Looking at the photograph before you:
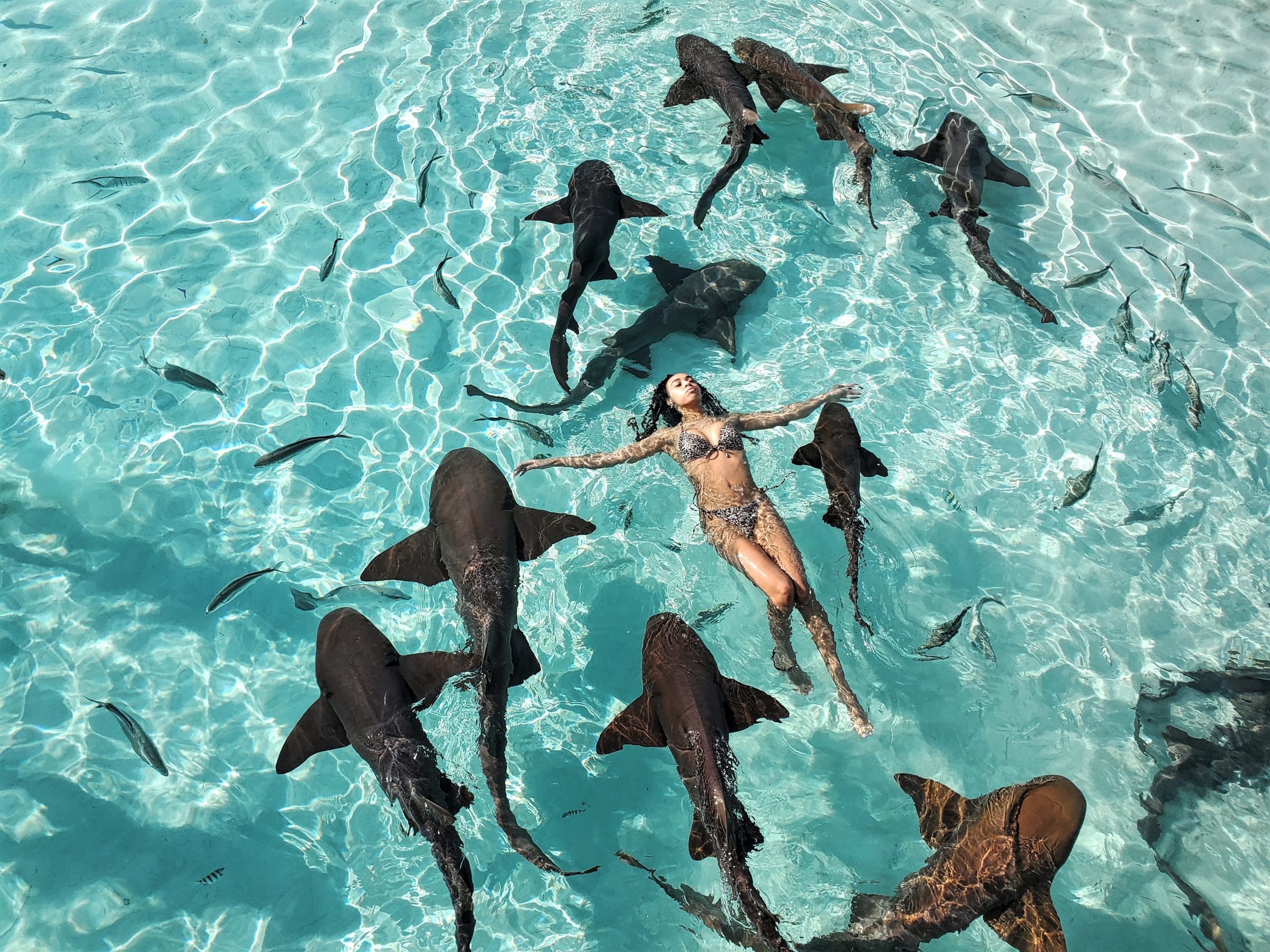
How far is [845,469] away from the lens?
689cm

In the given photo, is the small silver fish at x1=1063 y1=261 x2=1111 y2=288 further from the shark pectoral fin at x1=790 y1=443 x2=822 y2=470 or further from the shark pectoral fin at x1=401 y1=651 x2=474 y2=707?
the shark pectoral fin at x1=401 y1=651 x2=474 y2=707

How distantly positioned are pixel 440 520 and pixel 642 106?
6736 mm

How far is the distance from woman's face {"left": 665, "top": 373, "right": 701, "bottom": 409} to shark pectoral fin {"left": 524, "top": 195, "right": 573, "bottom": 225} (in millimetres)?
2470

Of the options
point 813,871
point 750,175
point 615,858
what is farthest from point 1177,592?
point 750,175

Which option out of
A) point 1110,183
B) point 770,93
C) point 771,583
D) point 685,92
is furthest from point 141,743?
point 1110,183

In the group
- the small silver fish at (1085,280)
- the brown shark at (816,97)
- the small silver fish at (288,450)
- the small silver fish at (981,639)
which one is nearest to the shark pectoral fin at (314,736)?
the small silver fish at (288,450)

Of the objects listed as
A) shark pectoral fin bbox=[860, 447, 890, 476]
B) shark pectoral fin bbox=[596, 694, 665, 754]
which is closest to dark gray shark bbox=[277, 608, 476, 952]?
shark pectoral fin bbox=[596, 694, 665, 754]

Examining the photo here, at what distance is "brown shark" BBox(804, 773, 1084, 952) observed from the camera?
5.22m

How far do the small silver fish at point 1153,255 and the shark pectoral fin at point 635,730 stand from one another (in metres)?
8.19

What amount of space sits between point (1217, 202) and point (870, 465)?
6.90 m

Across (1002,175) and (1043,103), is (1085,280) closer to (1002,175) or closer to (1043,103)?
(1002,175)

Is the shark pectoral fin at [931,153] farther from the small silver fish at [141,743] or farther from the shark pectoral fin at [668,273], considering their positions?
the small silver fish at [141,743]

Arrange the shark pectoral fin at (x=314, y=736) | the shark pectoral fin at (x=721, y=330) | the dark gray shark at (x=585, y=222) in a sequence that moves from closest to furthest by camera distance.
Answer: the shark pectoral fin at (x=314, y=736) → the dark gray shark at (x=585, y=222) → the shark pectoral fin at (x=721, y=330)

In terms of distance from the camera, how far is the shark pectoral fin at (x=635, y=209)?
904 centimetres
